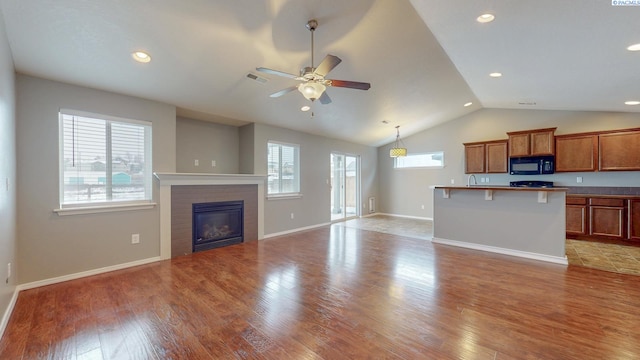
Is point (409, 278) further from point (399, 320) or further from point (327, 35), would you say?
point (327, 35)

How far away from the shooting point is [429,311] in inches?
97.4

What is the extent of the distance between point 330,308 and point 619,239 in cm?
599

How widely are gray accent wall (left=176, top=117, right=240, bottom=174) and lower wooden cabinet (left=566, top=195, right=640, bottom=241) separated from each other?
712cm

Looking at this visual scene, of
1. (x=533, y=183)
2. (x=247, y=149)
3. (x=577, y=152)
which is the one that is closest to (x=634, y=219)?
(x=577, y=152)

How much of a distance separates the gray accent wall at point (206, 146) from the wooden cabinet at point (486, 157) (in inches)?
231

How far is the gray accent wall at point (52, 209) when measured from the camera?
3002 millimetres

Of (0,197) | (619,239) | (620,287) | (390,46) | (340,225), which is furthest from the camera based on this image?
(340,225)

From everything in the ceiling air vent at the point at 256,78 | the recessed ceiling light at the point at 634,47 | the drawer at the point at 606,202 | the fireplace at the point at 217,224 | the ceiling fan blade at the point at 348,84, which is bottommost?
the fireplace at the point at 217,224

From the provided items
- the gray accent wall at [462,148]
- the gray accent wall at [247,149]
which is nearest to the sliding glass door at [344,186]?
the gray accent wall at [462,148]

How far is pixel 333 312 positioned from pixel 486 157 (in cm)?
608

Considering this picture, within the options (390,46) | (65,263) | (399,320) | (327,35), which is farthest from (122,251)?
(390,46)

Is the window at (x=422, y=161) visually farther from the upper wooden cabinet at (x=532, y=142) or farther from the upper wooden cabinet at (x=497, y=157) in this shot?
the upper wooden cabinet at (x=532, y=142)

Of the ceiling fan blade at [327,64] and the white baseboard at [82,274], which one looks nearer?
the ceiling fan blade at [327,64]

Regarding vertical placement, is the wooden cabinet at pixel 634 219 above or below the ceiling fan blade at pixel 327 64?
below
